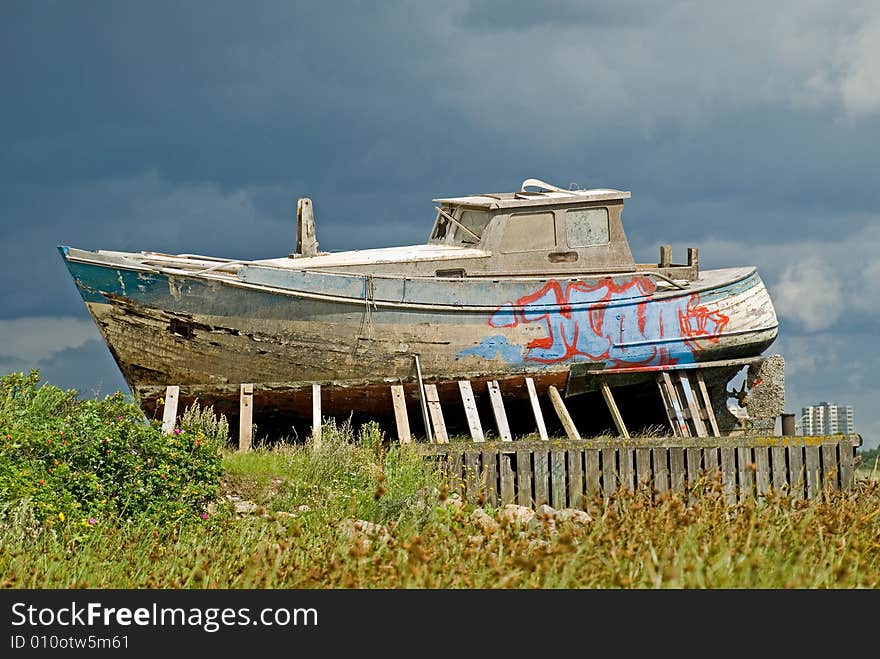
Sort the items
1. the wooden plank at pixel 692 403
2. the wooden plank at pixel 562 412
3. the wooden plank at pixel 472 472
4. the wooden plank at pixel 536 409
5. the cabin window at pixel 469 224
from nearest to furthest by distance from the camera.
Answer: the wooden plank at pixel 472 472 < the wooden plank at pixel 536 409 < the wooden plank at pixel 562 412 < the cabin window at pixel 469 224 < the wooden plank at pixel 692 403

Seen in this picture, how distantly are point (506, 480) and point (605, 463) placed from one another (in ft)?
3.89

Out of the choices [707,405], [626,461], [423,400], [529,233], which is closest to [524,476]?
[626,461]

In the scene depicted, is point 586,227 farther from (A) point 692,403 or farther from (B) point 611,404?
(A) point 692,403

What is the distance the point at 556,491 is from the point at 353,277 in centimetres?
519

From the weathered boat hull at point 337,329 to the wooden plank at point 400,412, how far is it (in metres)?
0.21

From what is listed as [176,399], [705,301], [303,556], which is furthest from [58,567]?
[705,301]

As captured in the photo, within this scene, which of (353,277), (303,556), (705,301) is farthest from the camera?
(705,301)

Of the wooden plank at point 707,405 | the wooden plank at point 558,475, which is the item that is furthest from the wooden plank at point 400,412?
the wooden plank at point 707,405

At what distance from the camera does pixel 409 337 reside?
17.8 meters

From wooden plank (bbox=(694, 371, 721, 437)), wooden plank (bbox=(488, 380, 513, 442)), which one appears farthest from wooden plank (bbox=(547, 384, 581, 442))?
wooden plank (bbox=(694, 371, 721, 437))

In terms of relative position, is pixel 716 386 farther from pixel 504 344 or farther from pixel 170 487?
pixel 170 487

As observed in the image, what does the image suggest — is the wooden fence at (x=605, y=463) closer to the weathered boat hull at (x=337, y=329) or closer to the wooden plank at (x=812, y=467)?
the wooden plank at (x=812, y=467)

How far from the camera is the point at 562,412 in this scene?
61.9 ft

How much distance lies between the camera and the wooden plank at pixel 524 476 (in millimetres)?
13711
